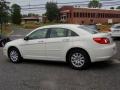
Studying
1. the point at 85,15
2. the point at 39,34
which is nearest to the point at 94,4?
the point at 85,15

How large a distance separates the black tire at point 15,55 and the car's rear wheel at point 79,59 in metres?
2.48

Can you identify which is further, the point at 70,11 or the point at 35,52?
the point at 70,11

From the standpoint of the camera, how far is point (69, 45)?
980 cm

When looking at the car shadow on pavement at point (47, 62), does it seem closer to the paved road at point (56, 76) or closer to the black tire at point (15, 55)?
the paved road at point (56, 76)

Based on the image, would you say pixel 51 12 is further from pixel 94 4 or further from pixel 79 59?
pixel 79 59

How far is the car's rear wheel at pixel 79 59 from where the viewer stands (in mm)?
9547

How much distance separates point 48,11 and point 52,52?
87.8 m

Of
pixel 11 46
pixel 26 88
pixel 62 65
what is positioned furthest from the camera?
pixel 11 46

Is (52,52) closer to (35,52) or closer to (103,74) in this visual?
(35,52)

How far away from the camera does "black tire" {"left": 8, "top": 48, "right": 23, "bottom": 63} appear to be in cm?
1135

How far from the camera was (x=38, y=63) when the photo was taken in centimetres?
1126

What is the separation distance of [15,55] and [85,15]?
89511mm

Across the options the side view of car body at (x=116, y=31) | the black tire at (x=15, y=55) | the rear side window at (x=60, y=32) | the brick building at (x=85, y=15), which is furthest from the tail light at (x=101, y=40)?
the brick building at (x=85, y=15)

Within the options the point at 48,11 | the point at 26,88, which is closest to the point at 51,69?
the point at 26,88
